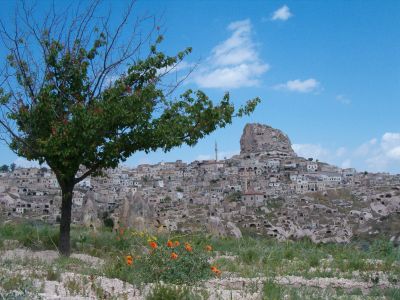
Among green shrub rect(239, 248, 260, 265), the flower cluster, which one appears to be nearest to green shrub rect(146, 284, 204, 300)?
the flower cluster

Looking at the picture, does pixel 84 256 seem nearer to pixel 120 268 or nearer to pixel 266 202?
pixel 120 268

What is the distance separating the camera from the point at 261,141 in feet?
348

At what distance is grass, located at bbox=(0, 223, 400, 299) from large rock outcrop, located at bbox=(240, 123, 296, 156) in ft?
296

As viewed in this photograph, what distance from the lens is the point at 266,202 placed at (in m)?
57.0

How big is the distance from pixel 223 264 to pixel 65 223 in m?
4.35

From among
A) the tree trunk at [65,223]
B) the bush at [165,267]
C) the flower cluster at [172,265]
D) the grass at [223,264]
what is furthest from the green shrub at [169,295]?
the tree trunk at [65,223]

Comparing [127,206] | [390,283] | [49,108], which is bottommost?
[390,283]

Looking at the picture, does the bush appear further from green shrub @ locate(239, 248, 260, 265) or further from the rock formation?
the rock formation

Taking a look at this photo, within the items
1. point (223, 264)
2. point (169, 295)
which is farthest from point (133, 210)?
point (169, 295)

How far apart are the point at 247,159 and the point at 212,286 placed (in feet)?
311

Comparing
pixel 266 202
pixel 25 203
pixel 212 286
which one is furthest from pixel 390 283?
pixel 266 202

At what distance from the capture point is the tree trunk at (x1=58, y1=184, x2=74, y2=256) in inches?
467

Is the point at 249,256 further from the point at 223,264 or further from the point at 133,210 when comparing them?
the point at 133,210

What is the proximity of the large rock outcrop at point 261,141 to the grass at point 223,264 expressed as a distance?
9029 cm
